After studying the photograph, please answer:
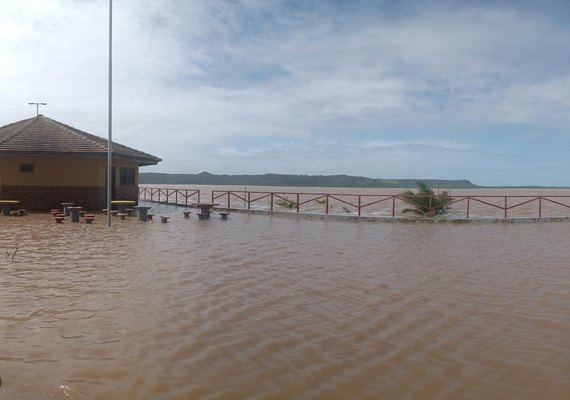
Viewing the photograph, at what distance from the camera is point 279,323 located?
17.6 feet

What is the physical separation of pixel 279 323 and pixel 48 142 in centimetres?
1809

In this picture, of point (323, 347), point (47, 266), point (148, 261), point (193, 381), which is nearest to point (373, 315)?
point (323, 347)

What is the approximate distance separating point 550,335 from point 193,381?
149 inches

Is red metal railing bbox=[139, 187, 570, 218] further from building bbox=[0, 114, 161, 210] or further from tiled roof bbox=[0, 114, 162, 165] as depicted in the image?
tiled roof bbox=[0, 114, 162, 165]

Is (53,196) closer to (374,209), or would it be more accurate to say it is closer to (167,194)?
(167,194)

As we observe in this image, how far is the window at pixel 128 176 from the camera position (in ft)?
74.8

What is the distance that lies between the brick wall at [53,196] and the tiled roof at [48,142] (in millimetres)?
1730

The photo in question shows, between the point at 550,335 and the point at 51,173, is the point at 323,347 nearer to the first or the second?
the point at 550,335

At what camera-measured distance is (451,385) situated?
3.86 meters

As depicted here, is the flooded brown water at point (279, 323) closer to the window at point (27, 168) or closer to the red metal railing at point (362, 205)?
the window at point (27, 168)

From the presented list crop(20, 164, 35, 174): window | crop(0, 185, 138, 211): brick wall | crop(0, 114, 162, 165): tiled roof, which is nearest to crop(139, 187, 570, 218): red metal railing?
crop(0, 185, 138, 211): brick wall

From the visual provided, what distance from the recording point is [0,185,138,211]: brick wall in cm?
2005

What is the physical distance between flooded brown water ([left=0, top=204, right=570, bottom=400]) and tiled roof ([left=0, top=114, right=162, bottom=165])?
957cm

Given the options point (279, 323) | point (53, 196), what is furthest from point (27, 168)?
point (279, 323)
